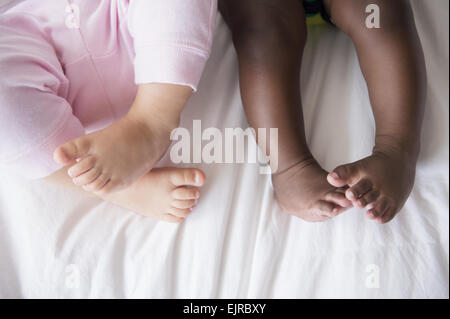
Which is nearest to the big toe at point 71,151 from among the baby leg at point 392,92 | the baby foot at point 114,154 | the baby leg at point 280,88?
the baby foot at point 114,154

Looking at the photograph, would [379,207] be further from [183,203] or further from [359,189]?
[183,203]

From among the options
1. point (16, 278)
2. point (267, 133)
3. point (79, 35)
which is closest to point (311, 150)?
point (267, 133)

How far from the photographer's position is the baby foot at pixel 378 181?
1.70ft

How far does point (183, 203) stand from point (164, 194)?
0.03m

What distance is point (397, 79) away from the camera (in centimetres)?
57

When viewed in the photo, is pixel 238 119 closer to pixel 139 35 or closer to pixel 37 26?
pixel 139 35

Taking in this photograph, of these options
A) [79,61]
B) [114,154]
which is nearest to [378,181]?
[114,154]

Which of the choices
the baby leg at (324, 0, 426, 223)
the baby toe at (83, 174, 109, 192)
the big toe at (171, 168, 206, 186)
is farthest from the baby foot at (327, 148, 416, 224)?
the baby toe at (83, 174, 109, 192)

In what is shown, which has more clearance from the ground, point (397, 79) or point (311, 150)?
point (397, 79)

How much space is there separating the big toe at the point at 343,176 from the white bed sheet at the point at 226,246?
11 centimetres

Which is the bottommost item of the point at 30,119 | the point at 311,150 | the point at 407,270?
the point at 407,270

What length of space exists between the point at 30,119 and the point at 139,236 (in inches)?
9.2

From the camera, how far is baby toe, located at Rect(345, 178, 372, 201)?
0.51 metres

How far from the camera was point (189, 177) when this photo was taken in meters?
0.59
